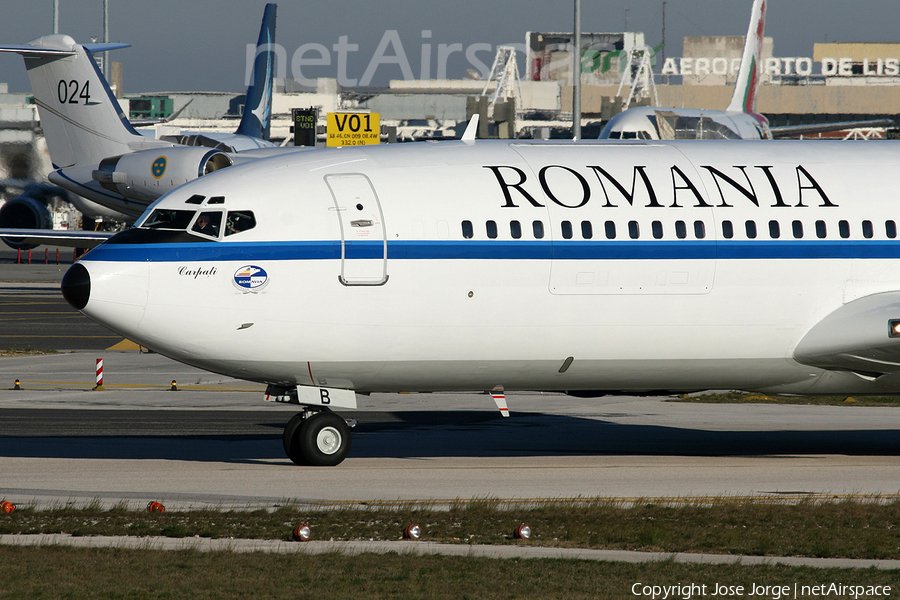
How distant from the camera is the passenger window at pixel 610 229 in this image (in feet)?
61.2

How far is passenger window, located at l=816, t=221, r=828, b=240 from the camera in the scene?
19344 millimetres

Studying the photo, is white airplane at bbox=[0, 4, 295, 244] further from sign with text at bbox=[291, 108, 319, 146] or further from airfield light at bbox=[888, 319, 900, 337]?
airfield light at bbox=[888, 319, 900, 337]

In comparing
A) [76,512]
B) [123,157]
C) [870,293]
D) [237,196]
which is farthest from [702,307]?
[123,157]

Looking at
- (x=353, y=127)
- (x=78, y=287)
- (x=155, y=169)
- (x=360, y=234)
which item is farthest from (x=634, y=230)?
(x=353, y=127)

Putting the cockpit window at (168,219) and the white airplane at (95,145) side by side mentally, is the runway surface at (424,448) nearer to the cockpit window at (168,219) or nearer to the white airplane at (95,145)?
the cockpit window at (168,219)

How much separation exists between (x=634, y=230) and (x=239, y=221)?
20.6ft

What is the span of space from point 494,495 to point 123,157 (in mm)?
37339

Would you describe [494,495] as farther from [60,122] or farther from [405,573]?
Result: [60,122]

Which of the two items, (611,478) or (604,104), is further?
(604,104)

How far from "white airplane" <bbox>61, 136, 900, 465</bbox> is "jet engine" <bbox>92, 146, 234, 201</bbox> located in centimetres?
3063

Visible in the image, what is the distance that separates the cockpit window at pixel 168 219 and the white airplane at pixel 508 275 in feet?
0.10

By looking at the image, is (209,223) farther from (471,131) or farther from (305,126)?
(305,126)

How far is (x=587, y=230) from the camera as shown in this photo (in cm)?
1861

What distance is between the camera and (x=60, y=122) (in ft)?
167
